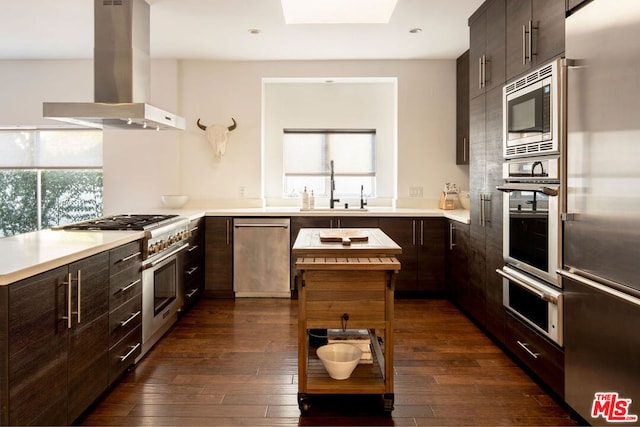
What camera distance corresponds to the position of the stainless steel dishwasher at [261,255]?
→ 4656 millimetres

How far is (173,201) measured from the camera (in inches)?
Answer: 197

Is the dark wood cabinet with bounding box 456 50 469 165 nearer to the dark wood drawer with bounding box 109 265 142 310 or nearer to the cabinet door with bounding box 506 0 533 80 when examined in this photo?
the cabinet door with bounding box 506 0 533 80

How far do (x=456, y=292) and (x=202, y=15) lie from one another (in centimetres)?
336

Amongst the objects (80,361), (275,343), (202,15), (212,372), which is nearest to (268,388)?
(212,372)

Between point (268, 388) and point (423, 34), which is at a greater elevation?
point (423, 34)

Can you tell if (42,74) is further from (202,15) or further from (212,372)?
(212,372)

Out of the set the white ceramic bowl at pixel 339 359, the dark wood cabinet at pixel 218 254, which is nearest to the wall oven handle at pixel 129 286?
the white ceramic bowl at pixel 339 359

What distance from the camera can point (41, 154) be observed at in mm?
5348

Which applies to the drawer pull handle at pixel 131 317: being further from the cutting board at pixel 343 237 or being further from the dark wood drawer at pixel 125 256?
the cutting board at pixel 343 237

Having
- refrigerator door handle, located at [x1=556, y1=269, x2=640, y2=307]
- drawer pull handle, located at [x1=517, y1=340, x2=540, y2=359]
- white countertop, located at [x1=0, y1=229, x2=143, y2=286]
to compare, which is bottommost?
drawer pull handle, located at [x1=517, y1=340, x2=540, y2=359]

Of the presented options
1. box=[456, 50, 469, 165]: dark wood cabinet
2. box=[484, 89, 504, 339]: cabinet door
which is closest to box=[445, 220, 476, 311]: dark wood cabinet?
box=[484, 89, 504, 339]: cabinet door

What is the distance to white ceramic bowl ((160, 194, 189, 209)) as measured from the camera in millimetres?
4993

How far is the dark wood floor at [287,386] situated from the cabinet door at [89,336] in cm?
17

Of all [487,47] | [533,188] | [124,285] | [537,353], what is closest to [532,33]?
[487,47]
